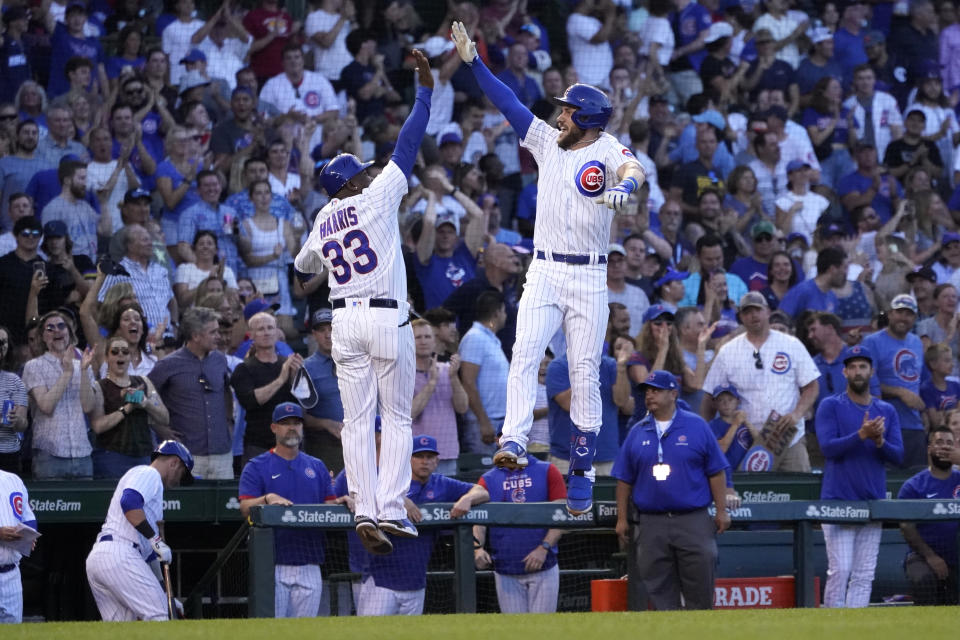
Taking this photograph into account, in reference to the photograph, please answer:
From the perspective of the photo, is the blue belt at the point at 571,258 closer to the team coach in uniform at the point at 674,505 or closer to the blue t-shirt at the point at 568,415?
the team coach in uniform at the point at 674,505

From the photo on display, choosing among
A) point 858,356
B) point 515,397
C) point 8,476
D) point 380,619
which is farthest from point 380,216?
point 858,356

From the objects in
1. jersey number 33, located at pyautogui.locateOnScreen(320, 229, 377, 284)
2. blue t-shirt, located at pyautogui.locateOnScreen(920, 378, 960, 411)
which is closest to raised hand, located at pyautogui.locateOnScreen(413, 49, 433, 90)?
jersey number 33, located at pyautogui.locateOnScreen(320, 229, 377, 284)

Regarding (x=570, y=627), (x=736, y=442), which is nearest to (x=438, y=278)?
(x=736, y=442)

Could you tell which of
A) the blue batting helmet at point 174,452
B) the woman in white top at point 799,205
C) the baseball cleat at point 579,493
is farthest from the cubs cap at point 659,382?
the woman in white top at point 799,205

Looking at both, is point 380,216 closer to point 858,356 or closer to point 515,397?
point 515,397

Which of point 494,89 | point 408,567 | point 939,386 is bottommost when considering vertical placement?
point 408,567

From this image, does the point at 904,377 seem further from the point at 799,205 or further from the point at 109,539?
the point at 109,539

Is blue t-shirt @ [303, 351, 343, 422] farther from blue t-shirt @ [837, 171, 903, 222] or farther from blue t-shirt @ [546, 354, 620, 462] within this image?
blue t-shirt @ [837, 171, 903, 222]
